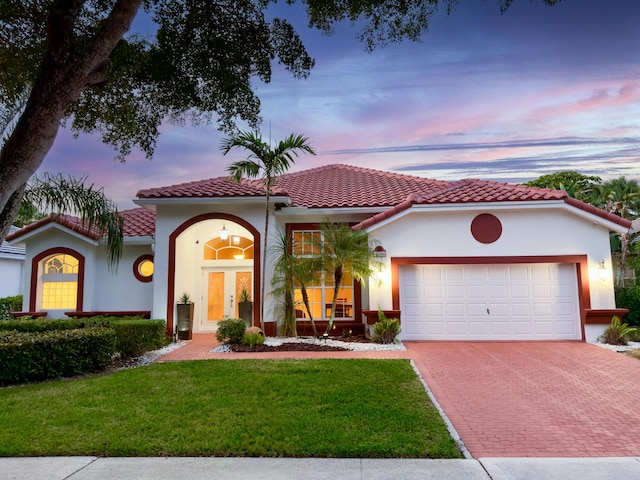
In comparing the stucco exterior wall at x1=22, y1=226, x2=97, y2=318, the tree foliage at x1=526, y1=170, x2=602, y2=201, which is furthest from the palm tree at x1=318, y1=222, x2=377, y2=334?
the tree foliage at x1=526, y1=170, x2=602, y2=201

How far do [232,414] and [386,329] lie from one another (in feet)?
21.9

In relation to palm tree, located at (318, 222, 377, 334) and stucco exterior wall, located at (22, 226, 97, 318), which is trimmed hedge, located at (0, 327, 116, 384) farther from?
stucco exterior wall, located at (22, 226, 97, 318)

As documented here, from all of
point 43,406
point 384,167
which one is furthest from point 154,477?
point 384,167

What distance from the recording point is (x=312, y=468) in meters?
4.42

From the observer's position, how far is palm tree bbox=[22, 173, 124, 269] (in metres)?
6.78

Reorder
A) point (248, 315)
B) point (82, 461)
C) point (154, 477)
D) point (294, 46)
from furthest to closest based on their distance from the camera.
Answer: point (248, 315), point (294, 46), point (82, 461), point (154, 477)

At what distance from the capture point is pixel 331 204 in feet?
46.1

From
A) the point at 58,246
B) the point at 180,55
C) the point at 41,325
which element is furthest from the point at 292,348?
the point at 58,246

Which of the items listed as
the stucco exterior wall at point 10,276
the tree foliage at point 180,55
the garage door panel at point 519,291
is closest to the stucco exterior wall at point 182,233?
the tree foliage at point 180,55

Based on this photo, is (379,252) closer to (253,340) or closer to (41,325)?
(253,340)

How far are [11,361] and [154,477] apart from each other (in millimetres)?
5673

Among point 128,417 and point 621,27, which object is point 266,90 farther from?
point 621,27

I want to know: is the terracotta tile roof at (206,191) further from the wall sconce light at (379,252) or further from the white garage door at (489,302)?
the white garage door at (489,302)

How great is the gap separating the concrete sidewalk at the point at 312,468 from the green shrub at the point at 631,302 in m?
13.3
